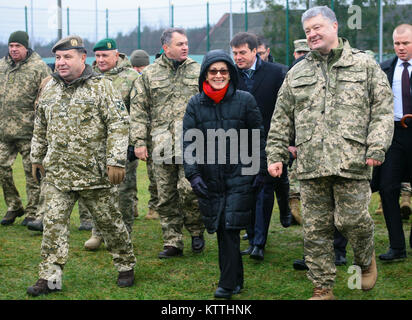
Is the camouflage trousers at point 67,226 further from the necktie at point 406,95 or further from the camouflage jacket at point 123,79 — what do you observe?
the necktie at point 406,95

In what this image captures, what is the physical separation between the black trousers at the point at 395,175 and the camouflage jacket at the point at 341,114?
5.24 feet

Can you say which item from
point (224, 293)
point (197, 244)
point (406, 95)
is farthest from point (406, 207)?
point (224, 293)

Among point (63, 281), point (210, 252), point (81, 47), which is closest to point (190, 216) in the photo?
point (210, 252)

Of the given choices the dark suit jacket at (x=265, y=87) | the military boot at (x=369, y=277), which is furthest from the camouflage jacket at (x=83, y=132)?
the military boot at (x=369, y=277)

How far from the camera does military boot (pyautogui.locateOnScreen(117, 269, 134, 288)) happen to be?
18.9 ft

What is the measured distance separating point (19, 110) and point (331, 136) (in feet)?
16.2

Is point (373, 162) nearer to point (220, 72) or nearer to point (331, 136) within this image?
point (331, 136)

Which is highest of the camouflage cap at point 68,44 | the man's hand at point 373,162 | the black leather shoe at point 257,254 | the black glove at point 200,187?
the camouflage cap at point 68,44

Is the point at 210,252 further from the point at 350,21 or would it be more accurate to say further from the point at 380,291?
the point at 350,21

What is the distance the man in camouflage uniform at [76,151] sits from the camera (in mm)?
5441

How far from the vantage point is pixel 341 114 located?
5035 millimetres

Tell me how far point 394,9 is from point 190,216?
1511 cm

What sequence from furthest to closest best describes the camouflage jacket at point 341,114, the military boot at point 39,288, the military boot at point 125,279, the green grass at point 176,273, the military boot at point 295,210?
1. the military boot at point 295,210
2. the military boot at point 125,279
3. the green grass at point 176,273
4. the military boot at point 39,288
5. the camouflage jacket at point 341,114

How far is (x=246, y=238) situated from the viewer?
785cm
